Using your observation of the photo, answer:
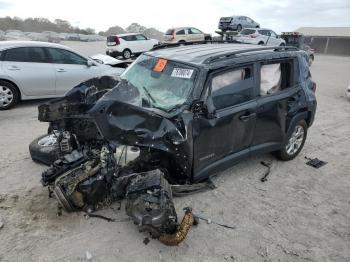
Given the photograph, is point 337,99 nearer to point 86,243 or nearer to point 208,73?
point 208,73

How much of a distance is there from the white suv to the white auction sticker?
17.2m

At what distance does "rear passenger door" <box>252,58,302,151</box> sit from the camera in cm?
469

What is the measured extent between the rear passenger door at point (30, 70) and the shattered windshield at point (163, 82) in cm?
442

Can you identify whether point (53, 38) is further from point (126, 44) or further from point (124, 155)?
point (124, 155)

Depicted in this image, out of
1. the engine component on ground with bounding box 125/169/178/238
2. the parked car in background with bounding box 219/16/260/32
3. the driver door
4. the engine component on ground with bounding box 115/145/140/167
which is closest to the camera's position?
the engine component on ground with bounding box 125/169/178/238

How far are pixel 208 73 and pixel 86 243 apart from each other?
243cm

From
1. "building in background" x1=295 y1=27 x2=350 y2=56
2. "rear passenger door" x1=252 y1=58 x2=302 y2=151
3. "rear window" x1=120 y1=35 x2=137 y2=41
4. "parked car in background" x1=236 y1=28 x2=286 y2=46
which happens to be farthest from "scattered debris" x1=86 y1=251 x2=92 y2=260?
"building in background" x1=295 y1=27 x2=350 y2=56

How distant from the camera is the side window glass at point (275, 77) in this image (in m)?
4.71

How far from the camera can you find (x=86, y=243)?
11.2ft

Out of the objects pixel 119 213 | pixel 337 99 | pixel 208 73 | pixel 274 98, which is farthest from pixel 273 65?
pixel 337 99

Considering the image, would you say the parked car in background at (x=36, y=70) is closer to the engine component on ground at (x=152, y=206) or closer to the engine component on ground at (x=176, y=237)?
the engine component on ground at (x=152, y=206)

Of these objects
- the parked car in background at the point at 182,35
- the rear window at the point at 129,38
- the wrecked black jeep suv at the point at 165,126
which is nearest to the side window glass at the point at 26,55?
the wrecked black jeep suv at the point at 165,126

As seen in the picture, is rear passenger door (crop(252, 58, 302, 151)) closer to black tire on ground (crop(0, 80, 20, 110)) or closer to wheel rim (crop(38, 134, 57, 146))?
wheel rim (crop(38, 134, 57, 146))

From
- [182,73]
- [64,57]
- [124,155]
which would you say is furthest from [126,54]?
[124,155]
